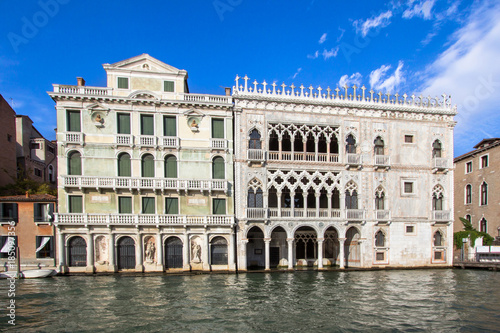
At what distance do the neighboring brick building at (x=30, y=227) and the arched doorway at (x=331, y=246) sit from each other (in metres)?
20.8

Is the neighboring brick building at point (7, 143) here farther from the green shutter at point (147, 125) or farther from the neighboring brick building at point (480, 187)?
the neighboring brick building at point (480, 187)

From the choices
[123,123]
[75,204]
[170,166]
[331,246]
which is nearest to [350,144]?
[331,246]

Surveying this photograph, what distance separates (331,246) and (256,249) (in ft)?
21.4

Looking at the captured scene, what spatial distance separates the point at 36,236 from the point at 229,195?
13585 millimetres

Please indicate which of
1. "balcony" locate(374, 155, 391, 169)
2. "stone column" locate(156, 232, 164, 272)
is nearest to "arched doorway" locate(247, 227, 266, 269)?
"stone column" locate(156, 232, 164, 272)

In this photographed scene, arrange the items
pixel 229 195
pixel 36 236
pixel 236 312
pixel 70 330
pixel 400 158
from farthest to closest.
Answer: pixel 400 158, pixel 229 195, pixel 36 236, pixel 236 312, pixel 70 330

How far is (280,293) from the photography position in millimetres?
18766

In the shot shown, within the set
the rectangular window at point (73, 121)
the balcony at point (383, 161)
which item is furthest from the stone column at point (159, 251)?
the balcony at point (383, 161)

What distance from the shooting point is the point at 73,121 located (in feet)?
82.7

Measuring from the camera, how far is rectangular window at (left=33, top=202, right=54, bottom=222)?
24503 mm

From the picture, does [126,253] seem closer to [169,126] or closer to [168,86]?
[169,126]

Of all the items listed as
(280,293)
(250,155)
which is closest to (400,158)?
(250,155)

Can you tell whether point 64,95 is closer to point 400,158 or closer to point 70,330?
point 70,330

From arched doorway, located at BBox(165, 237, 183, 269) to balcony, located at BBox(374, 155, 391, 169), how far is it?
54.0ft
